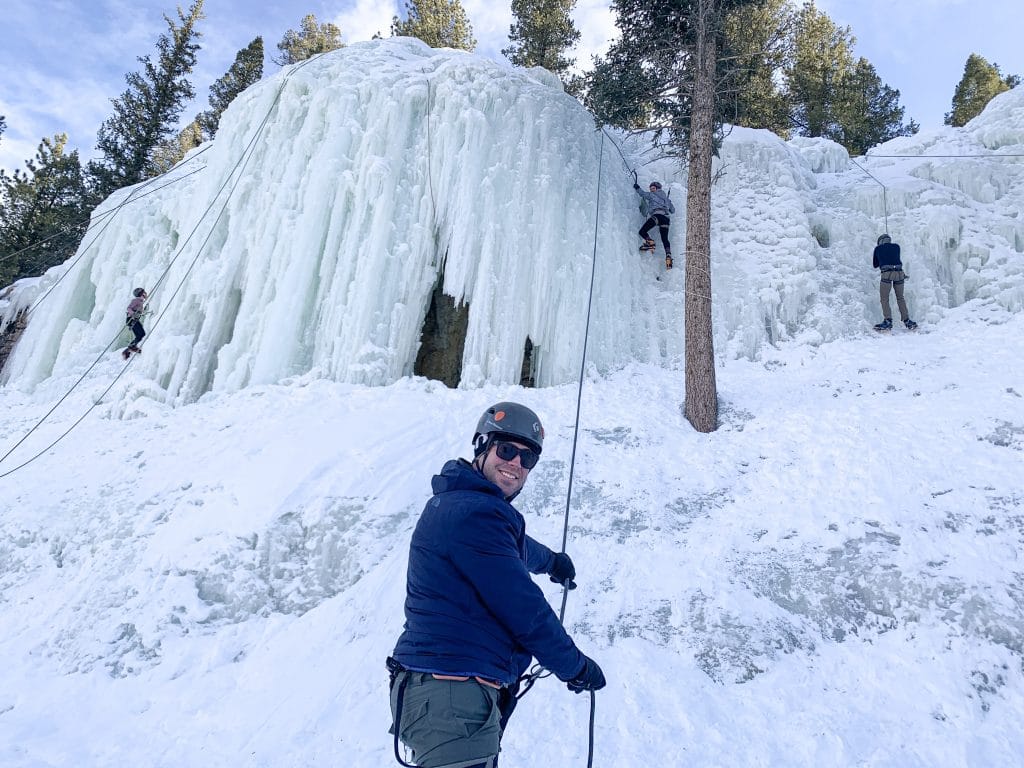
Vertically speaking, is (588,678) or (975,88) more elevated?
(975,88)

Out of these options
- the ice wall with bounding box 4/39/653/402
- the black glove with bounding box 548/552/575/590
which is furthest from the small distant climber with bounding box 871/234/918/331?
the black glove with bounding box 548/552/575/590

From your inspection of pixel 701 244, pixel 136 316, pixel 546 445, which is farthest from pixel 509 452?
pixel 136 316

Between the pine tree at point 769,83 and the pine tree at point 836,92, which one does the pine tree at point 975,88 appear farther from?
the pine tree at point 769,83

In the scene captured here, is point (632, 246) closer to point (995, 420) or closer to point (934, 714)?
point (995, 420)

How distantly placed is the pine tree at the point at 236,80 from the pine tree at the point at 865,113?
24646mm

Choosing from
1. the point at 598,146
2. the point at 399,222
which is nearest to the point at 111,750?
the point at 399,222

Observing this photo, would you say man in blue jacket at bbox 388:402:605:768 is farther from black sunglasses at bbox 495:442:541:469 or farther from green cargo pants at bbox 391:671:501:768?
black sunglasses at bbox 495:442:541:469

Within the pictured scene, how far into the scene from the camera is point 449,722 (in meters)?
1.91

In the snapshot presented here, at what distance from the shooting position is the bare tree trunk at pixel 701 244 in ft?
25.9

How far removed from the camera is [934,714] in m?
3.43

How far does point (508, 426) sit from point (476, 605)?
0.79 m

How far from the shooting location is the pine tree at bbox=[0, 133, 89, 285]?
68.1 feet

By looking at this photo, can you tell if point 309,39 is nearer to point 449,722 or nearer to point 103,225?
point 103,225

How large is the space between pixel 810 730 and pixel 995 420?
4865 mm
